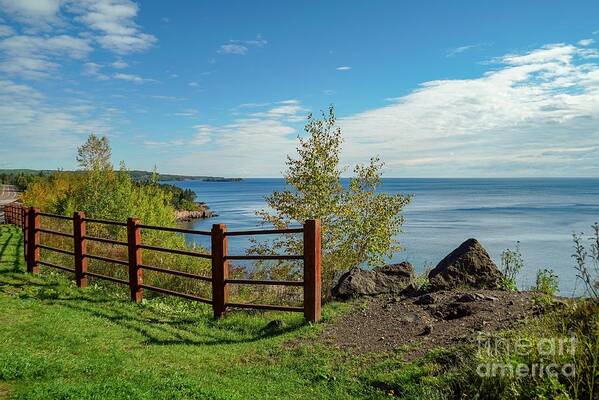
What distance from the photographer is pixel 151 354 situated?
700cm

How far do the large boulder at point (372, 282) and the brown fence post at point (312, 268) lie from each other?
1459mm

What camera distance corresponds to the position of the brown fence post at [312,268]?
8328mm

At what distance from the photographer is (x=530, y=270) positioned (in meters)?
25.7

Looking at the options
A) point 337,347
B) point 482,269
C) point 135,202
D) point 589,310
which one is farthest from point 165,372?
point 135,202

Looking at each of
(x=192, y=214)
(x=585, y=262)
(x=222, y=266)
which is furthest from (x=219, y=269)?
(x=192, y=214)

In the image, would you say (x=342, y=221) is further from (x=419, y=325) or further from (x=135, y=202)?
(x=135, y=202)

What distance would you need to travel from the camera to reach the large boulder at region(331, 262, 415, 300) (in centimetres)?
970

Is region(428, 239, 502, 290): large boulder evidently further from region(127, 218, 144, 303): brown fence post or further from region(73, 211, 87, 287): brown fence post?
region(73, 211, 87, 287): brown fence post

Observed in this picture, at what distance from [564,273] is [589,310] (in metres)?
22.7

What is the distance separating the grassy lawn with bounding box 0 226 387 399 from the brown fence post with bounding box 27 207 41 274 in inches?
94.7

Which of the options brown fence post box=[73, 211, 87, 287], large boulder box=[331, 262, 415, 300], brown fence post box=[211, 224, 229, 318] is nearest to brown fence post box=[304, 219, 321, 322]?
large boulder box=[331, 262, 415, 300]

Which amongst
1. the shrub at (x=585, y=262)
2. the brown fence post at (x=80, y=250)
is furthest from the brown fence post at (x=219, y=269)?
the shrub at (x=585, y=262)

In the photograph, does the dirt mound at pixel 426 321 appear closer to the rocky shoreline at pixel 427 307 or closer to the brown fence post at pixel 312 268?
the rocky shoreline at pixel 427 307

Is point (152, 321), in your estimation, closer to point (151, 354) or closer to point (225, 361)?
point (151, 354)
